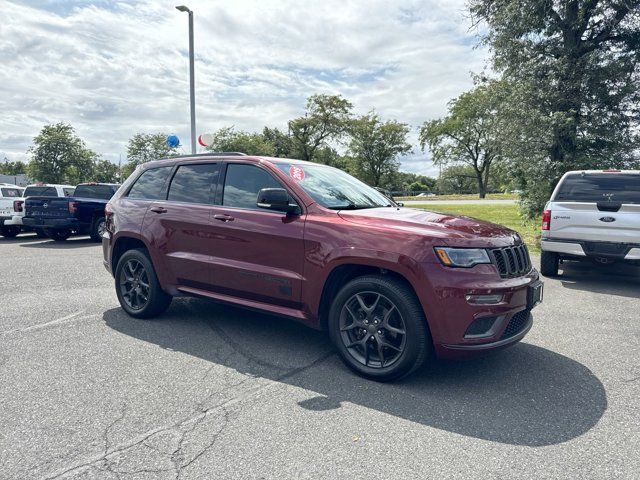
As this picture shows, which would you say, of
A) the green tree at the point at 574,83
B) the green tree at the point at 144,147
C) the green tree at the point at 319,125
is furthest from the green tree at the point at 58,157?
the green tree at the point at 574,83

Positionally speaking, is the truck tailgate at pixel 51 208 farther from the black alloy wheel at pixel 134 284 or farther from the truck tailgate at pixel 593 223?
the truck tailgate at pixel 593 223

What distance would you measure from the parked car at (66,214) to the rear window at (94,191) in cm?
16

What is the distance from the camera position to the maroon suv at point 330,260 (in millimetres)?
3307

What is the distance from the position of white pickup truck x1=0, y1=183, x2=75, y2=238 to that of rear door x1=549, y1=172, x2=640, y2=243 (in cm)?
1372

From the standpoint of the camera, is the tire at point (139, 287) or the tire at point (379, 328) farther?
the tire at point (139, 287)

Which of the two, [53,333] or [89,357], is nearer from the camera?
[89,357]

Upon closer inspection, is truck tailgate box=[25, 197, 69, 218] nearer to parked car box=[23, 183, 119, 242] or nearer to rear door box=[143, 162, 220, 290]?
parked car box=[23, 183, 119, 242]

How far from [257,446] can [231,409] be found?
50 centimetres

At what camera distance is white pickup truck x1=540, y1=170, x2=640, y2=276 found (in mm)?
6848

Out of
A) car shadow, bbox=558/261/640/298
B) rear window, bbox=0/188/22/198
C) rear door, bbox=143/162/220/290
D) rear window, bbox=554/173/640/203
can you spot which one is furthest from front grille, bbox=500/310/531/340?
rear window, bbox=0/188/22/198

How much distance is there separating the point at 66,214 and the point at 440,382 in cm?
1228

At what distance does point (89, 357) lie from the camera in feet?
13.1

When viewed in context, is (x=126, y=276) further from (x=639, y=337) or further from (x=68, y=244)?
(x=68, y=244)

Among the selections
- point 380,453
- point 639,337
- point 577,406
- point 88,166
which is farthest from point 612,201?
point 88,166
